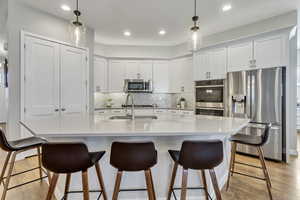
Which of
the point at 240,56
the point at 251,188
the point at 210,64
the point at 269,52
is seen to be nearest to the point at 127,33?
the point at 210,64

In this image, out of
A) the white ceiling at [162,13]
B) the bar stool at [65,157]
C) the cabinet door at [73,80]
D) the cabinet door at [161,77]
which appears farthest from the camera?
the cabinet door at [161,77]

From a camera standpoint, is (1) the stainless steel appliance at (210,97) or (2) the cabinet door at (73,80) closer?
(2) the cabinet door at (73,80)

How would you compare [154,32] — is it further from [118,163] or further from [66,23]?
[118,163]

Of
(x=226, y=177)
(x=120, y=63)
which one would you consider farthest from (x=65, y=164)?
(x=120, y=63)

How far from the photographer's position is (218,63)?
4.39 metres

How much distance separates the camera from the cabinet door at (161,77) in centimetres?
583

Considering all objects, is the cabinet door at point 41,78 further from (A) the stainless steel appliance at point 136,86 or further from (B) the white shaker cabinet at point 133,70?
(B) the white shaker cabinet at point 133,70

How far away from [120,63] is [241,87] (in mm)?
3536

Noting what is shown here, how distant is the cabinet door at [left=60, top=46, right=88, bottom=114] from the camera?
396 cm

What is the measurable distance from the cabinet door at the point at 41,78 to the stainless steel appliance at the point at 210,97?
11.0 feet

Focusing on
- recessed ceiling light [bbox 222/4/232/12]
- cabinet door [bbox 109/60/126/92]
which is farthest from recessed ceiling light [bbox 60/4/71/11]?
recessed ceiling light [bbox 222/4/232/12]

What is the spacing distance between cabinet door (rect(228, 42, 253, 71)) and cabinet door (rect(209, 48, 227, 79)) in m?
0.14

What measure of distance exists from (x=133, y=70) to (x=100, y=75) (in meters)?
1.03

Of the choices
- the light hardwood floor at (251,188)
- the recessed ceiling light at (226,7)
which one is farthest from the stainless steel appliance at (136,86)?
the light hardwood floor at (251,188)
